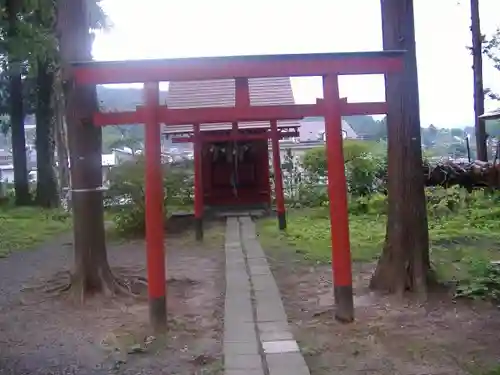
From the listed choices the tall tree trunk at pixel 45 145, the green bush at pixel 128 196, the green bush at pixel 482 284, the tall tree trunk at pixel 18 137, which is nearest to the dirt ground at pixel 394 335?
the green bush at pixel 482 284

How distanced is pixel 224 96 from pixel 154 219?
32.7 ft

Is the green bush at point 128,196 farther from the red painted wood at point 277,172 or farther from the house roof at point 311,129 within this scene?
the house roof at point 311,129

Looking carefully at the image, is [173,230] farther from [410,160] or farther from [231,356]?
[231,356]

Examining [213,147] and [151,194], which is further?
[213,147]

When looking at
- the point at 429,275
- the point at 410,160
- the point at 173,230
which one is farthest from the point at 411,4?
the point at 173,230

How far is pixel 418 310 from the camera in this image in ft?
20.2

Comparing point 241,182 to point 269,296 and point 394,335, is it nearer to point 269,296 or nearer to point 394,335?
point 269,296

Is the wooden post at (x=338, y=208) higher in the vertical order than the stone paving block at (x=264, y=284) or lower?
higher

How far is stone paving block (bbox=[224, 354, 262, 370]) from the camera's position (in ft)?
14.8

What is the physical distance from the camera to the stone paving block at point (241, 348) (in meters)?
4.87

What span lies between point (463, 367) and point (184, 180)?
36.4 ft

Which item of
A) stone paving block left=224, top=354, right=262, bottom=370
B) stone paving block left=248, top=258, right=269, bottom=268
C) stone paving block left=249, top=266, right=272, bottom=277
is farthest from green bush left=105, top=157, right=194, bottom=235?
stone paving block left=224, top=354, right=262, bottom=370

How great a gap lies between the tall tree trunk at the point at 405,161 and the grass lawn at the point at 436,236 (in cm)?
96

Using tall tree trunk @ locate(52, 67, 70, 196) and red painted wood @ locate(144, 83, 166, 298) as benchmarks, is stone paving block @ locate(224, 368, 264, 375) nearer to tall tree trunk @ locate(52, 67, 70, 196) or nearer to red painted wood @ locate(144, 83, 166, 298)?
red painted wood @ locate(144, 83, 166, 298)
